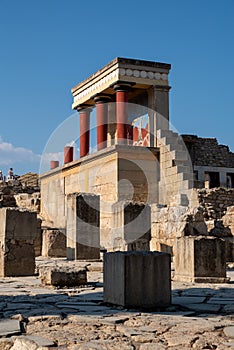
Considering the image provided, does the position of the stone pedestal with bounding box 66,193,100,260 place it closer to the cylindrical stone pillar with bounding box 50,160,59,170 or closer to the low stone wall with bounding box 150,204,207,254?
the low stone wall with bounding box 150,204,207,254

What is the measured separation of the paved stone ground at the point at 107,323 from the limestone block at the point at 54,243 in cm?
639

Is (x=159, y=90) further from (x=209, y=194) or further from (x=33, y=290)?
(x=33, y=290)

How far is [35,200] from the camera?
21.4 meters

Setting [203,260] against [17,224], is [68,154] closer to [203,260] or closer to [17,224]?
[17,224]

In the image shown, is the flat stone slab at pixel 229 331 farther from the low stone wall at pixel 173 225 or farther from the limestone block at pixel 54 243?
the limestone block at pixel 54 243

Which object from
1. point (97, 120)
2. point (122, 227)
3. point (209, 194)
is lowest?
point (122, 227)

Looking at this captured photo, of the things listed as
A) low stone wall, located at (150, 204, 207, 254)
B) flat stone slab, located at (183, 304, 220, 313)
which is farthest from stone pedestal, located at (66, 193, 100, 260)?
flat stone slab, located at (183, 304, 220, 313)

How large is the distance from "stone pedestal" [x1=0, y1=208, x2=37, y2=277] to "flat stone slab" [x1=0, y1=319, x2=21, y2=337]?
16.1ft

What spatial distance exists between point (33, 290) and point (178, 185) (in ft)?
32.9

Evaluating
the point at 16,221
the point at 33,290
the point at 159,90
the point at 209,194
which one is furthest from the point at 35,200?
the point at 33,290

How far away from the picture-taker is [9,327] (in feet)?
13.4

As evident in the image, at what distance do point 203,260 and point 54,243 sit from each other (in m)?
5.84

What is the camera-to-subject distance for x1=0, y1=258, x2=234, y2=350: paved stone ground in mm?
3617

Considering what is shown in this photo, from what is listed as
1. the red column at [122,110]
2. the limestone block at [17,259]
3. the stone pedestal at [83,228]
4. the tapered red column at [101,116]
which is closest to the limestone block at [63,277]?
the limestone block at [17,259]
